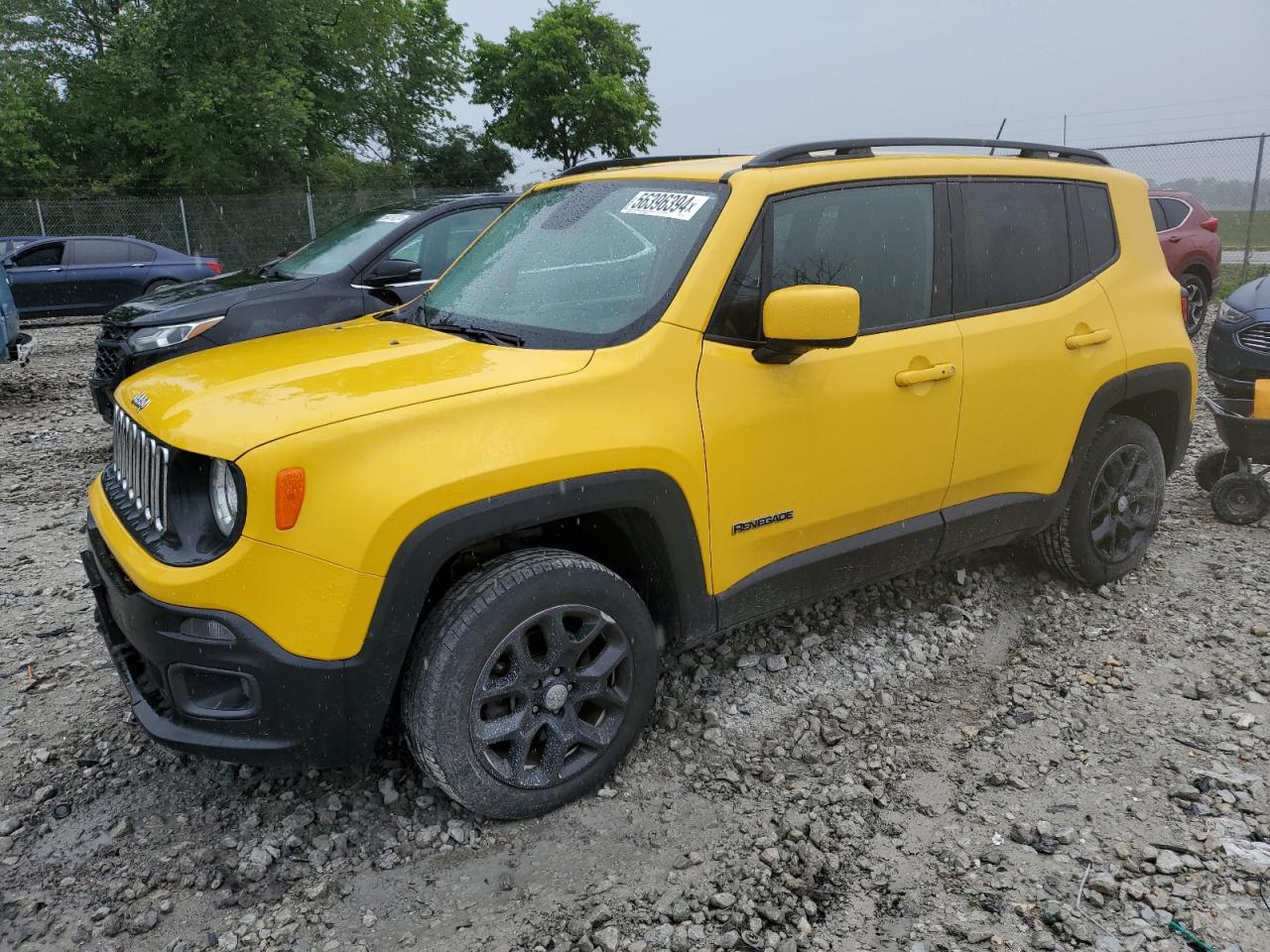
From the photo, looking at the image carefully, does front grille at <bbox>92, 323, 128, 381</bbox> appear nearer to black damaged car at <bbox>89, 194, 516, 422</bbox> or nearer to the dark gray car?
black damaged car at <bbox>89, 194, 516, 422</bbox>

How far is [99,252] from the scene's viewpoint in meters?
14.2

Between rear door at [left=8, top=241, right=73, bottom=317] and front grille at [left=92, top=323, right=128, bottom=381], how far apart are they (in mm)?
8470

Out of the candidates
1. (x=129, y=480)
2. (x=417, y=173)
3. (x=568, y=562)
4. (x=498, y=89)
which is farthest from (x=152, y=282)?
(x=498, y=89)

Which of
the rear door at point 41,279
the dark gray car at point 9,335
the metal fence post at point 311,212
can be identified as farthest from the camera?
the metal fence post at point 311,212

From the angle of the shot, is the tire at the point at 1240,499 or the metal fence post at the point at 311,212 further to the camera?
the metal fence post at the point at 311,212

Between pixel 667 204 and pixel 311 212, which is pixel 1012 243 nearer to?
pixel 667 204

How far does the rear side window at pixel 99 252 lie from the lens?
14094 millimetres

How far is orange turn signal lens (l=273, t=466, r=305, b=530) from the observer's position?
2344 millimetres

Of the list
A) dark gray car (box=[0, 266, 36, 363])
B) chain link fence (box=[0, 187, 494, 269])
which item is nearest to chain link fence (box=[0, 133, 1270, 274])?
chain link fence (box=[0, 187, 494, 269])

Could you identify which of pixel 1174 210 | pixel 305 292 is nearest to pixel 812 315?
pixel 305 292

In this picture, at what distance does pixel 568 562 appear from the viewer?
9.00ft

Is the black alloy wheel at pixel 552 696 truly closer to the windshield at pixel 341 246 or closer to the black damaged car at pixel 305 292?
the black damaged car at pixel 305 292

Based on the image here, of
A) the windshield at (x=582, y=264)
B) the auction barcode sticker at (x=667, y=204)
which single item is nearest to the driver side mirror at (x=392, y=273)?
the windshield at (x=582, y=264)

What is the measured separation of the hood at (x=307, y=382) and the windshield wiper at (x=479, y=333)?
0.18 feet
